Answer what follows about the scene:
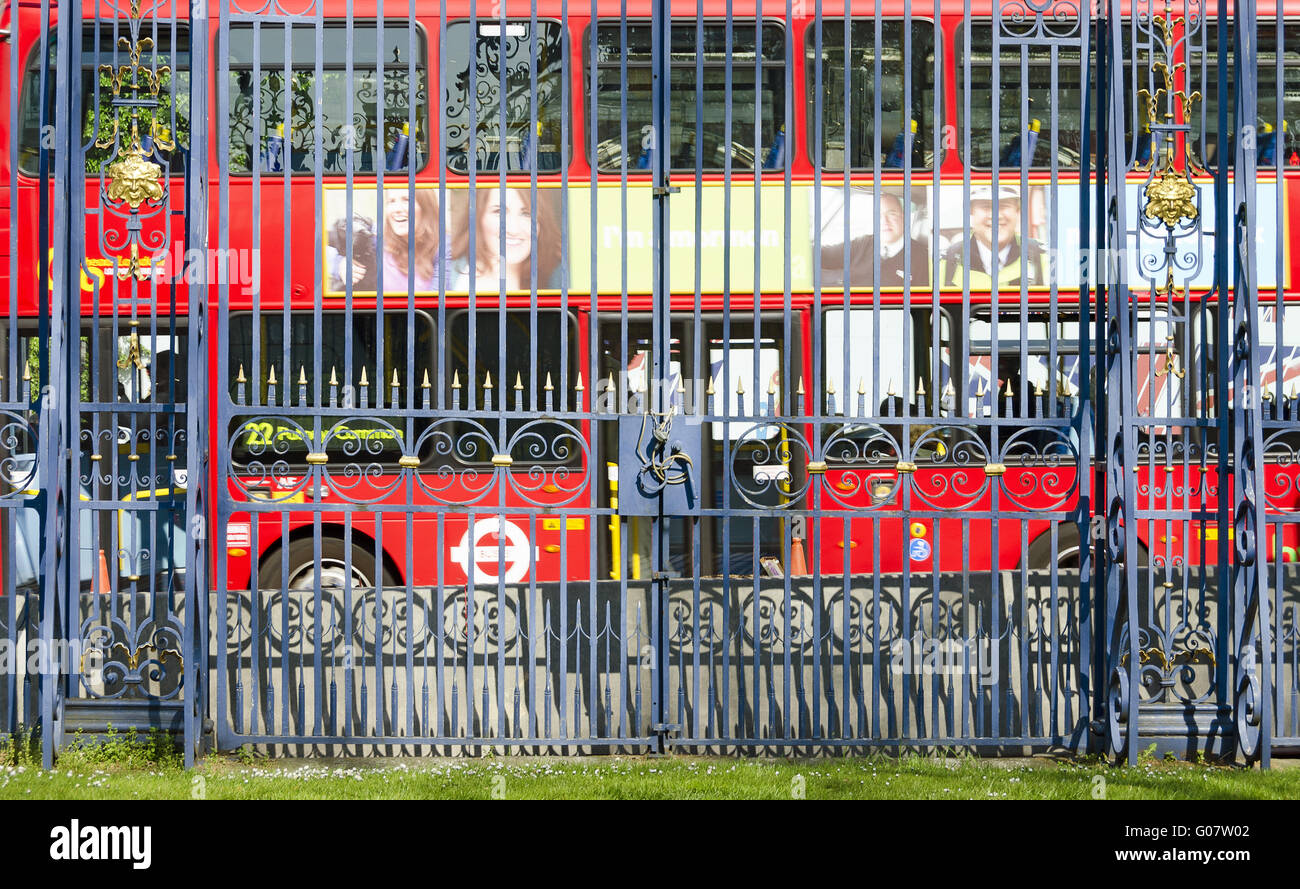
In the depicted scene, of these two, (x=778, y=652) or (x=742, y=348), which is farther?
(x=742, y=348)

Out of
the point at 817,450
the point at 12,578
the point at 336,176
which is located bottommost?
the point at 12,578

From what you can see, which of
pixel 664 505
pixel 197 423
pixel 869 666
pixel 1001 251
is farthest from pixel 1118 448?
pixel 197 423

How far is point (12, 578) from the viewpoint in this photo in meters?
4.70

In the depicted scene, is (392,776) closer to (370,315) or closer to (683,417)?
(683,417)

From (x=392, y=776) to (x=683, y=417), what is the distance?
166cm

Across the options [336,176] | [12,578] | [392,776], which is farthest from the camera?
[336,176]

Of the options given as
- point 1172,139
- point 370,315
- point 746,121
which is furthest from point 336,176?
point 1172,139

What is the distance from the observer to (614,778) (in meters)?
4.35

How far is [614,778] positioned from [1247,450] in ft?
8.47

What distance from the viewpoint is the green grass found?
13.6ft

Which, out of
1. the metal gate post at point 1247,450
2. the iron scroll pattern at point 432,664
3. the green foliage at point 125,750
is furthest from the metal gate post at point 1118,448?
the green foliage at point 125,750

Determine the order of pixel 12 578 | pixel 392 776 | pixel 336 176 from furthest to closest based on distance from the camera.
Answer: pixel 336 176
pixel 12 578
pixel 392 776

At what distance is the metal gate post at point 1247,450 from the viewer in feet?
14.6

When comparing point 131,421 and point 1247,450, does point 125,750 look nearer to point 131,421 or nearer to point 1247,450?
point 131,421
